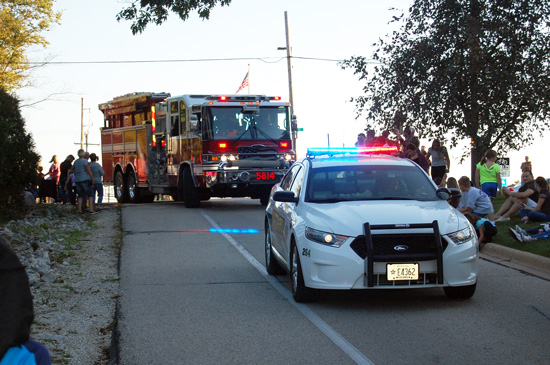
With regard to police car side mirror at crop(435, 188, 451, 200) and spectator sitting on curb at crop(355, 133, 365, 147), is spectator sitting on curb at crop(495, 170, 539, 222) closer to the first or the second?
spectator sitting on curb at crop(355, 133, 365, 147)

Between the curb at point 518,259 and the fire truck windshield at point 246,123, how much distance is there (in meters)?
9.41

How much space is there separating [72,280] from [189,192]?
11.3m

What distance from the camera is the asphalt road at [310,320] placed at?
6164 mm

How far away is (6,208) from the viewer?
19.1 meters

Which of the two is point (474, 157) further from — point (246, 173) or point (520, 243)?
point (520, 243)

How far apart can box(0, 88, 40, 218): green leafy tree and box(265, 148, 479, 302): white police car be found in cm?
1113

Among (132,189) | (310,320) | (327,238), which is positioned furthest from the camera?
(132,189)

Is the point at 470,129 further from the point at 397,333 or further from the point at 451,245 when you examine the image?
the point at 397,333

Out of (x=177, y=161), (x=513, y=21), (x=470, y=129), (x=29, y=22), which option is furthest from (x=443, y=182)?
(x=29, y=22)

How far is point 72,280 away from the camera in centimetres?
1022

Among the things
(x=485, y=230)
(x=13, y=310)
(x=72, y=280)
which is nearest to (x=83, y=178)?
(x=72, y=280)

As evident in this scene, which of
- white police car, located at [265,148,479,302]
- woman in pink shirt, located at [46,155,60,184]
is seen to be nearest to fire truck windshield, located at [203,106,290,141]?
white police car, located at [265,148,479,302]

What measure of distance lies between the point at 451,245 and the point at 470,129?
13.3 metres

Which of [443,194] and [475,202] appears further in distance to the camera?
[475,202]
